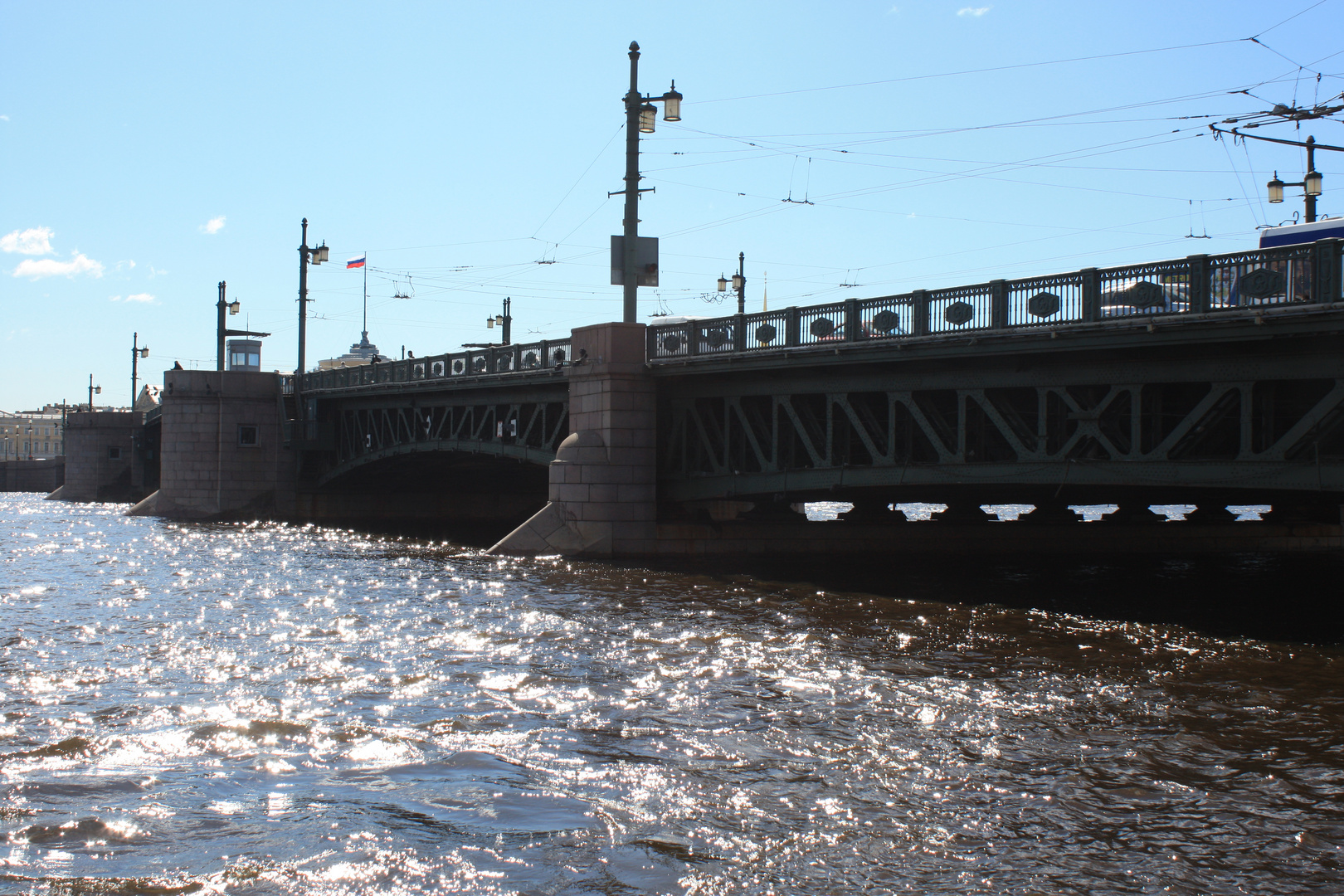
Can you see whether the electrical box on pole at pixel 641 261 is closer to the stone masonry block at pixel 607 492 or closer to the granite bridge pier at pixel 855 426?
the granite bridge pier at pixel 855 426

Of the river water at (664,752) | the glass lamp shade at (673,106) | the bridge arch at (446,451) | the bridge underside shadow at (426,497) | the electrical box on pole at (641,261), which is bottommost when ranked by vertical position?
the river water at (664,752)

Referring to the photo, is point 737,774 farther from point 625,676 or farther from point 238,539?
point 238,539

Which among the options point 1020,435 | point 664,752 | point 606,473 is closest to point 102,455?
point 606,473

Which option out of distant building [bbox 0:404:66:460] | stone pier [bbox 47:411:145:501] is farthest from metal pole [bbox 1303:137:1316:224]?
distant building [bbox 0:404:66:460]

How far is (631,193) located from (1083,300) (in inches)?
513

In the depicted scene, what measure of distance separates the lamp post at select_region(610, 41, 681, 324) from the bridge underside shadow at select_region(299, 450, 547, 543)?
1656 centimetres

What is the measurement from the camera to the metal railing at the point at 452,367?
99.6 ft

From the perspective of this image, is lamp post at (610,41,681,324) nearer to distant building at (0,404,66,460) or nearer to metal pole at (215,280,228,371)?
metal pole at (215,280,228,371)

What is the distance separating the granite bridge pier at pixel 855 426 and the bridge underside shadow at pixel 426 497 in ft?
0.34

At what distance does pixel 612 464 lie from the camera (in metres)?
26.5

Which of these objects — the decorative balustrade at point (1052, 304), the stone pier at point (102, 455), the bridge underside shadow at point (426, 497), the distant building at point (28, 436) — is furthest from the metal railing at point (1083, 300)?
the distant building at point (28, 436)

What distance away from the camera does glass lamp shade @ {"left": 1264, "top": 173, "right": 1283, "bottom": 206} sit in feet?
84.4

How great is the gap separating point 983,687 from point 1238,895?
5614 mm

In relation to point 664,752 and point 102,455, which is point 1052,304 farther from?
point 102,455
